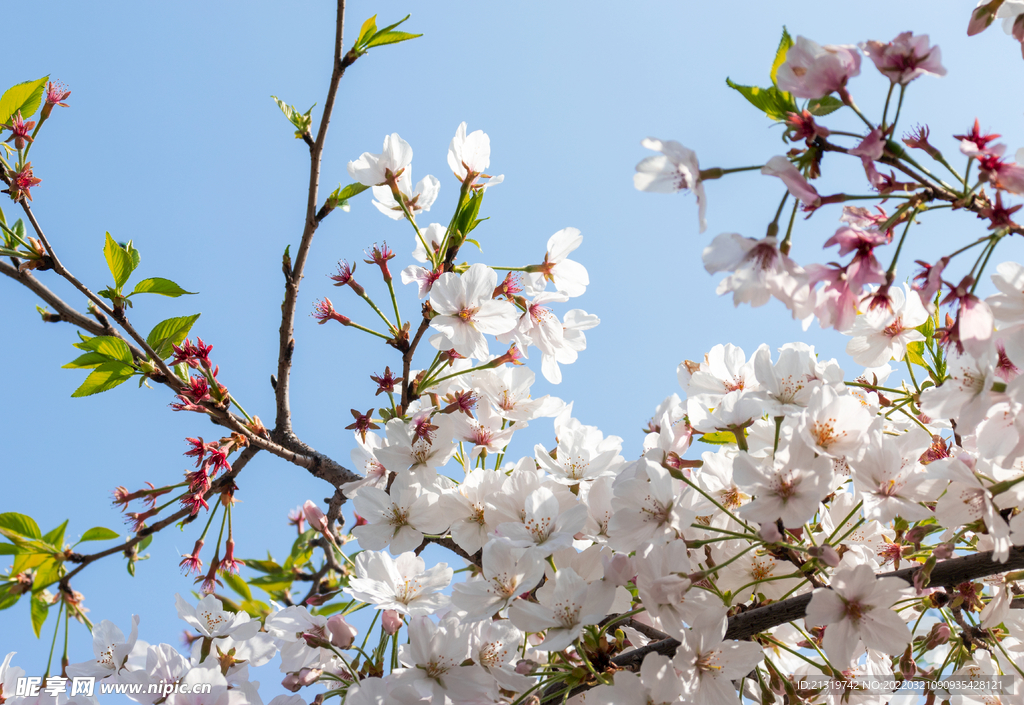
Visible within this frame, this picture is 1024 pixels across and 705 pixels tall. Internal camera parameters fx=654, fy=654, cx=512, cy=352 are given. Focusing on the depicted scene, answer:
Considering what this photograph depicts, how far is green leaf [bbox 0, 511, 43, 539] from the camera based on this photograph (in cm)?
219

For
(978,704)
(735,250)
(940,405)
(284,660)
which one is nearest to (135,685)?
(284,660)

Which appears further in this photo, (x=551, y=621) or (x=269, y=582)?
(x=269, y=582)

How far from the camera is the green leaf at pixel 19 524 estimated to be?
2188mm

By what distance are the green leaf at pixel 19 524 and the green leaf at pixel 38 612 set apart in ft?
0.75

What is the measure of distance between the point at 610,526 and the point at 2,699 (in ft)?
7.51

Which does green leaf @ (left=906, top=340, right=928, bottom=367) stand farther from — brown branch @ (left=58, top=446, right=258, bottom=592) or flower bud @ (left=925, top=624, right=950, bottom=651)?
brown branch @ (left=58, top=446, right=258, bottom=592)

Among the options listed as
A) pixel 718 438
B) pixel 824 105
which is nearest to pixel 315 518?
pixel 718 438

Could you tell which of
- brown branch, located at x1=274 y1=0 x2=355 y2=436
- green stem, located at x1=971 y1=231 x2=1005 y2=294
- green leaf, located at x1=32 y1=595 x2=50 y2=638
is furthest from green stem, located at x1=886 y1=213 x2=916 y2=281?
green leaf, located at x1=32 y1=595 x2=50 y2=638

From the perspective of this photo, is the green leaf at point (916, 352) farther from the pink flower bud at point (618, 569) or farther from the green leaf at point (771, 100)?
the pink flower bud at point (618, 569)

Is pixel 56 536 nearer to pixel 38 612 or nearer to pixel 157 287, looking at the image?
pixel 38 612

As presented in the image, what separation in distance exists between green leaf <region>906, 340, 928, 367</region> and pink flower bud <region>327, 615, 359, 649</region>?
176 centimetres

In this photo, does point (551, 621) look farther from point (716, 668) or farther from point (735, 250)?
point (735, 250)

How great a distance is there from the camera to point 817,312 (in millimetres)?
1290

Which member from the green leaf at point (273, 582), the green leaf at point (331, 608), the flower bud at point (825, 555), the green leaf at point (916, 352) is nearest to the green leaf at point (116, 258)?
the green leaf at point (331, 608)
